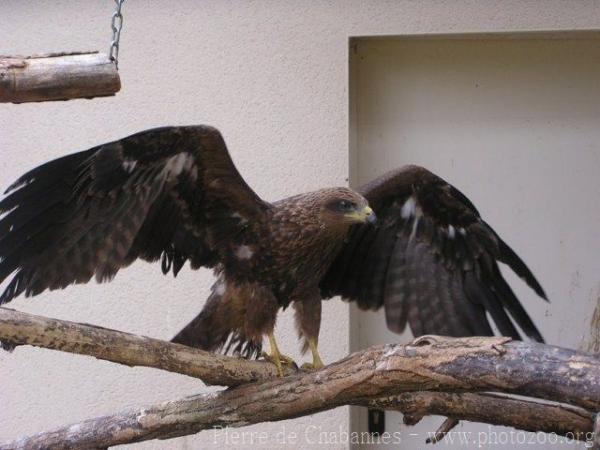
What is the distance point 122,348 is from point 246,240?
907mm

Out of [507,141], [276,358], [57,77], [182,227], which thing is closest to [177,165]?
[182,227]

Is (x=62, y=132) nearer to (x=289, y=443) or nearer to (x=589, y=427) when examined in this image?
(x=289, y=443)

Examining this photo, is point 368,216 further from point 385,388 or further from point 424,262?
point 385,388

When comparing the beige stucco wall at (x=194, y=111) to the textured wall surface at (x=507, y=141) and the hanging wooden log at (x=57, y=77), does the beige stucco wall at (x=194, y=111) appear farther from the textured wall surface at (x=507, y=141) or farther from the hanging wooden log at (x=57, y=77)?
the hanging wooden log at (x=57, y=77)

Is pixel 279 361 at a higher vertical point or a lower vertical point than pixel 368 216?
lower

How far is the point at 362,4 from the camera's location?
459 cm

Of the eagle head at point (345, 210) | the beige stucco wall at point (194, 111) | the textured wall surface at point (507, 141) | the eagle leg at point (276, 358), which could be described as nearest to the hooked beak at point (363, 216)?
the eagle head at point (345, 210)

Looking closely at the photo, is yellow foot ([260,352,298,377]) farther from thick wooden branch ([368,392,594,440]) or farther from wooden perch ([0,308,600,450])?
thick wooden branch ([368,392,594,440])

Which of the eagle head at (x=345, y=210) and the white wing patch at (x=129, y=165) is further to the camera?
the eagle head at (x=345, y=210)

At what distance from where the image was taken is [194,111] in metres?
4.65

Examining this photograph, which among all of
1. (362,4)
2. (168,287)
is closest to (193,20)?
Answer: (362,4)

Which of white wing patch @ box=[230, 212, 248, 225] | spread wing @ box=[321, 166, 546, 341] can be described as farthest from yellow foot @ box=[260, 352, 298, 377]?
spread wing @ box=[321, 166, 546, 341]

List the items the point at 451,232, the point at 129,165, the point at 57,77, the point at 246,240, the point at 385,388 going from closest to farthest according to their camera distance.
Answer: the point at 57,77, the point at 385,388, the point at 129,165, the point at 246,240, the point at 451,232

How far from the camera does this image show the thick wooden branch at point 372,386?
2357mm
